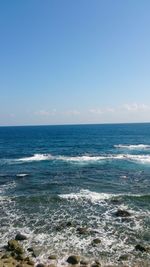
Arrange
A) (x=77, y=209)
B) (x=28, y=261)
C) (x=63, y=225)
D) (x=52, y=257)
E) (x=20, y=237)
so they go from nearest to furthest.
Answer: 1. (x=28, y=261)
2. (x=52, y=257)
3. (x=20, y=237)
4. (x=63, y=225)
5. (x=77, y=209)

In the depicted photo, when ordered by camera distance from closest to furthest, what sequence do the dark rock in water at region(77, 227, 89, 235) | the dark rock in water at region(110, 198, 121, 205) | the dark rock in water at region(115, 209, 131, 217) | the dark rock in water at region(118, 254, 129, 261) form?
the dark rock in water at region(118, 254, 129, 261) < the dark rock in water at region(77, 227, 89, 235) < the dark rock in water at region(115, 209, 131, 217) < the dark rock in water at region(110, 198, 121, 205)

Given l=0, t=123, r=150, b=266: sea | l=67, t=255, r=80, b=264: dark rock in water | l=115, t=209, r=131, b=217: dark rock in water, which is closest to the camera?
l=67, t=255, r=80, b=264: dark rock in water

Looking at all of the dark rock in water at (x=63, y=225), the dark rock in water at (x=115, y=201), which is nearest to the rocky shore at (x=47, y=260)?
the dark rock in water at (x=63, y=225)

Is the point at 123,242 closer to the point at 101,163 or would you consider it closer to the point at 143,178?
the point at 143,178

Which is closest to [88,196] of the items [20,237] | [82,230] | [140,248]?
[82,230]

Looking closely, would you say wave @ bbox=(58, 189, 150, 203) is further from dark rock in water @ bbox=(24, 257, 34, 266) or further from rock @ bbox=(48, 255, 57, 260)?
dark rock in water @ bbox=(24, 257, 34, 266)

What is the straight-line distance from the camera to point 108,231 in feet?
105

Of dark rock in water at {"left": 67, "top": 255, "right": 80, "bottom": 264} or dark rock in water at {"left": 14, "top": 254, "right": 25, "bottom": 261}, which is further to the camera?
dark rock in water at {"left": 14, "top": 254, "right": 25, "bottom": 261}

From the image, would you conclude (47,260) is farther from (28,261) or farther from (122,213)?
(122,213)

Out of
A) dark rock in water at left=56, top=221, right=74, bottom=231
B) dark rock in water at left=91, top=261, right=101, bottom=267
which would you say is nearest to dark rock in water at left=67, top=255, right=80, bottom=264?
dark rock in water at left=91, top=261, right=101, bottom=267

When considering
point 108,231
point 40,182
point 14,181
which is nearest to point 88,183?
point 40,182

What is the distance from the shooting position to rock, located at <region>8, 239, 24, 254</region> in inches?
1082

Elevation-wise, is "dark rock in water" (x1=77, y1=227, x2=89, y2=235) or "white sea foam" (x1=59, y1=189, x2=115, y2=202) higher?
"white sea foam" (x1=59, y1=189, x2=115, y2=202)

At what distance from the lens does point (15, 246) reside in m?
28.1
